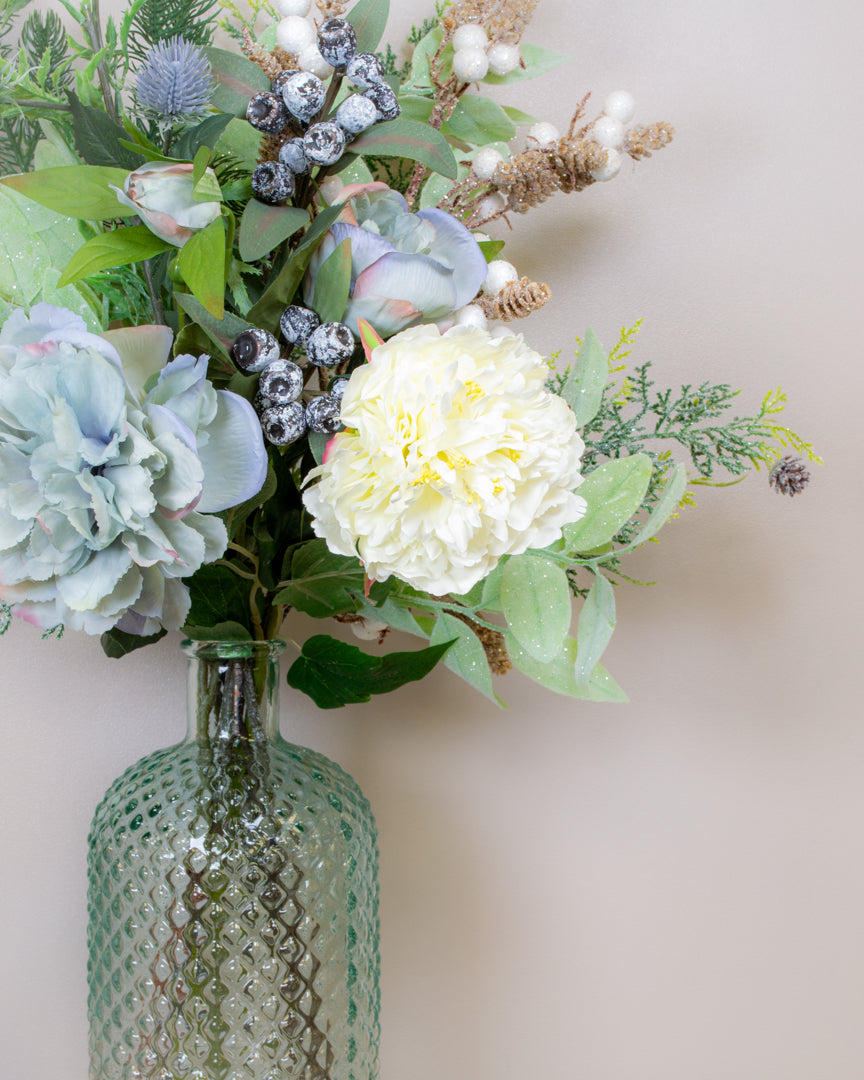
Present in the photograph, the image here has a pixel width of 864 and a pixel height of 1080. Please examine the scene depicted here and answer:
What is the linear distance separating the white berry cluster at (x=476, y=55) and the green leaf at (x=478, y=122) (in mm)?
19

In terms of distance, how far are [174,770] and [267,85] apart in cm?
45

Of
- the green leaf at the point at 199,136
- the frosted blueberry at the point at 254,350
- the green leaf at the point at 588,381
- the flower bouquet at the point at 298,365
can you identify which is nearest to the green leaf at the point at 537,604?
the flower bouquet at the point at 298,365

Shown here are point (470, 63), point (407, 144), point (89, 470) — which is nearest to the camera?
point (89, 470)

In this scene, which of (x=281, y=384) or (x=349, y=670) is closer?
(x=281, y=384)

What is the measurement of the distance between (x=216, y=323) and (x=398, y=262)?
11cm

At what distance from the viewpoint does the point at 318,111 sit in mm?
547

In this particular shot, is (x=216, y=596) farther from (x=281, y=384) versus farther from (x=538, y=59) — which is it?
(x=538, y=59)

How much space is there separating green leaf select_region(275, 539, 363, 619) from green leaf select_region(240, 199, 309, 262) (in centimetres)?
18

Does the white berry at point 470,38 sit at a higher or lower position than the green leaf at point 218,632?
higher

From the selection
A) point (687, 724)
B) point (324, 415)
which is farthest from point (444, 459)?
point (687, 724)

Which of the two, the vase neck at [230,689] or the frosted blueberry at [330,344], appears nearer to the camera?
the frosted blueberry at [330,344]

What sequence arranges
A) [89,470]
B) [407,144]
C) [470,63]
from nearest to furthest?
[89,470], [407,144], [470,63]

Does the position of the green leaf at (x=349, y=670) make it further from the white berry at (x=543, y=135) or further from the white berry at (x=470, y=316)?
the white berry at (x=543, y=135)

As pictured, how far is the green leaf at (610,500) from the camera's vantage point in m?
0.60
